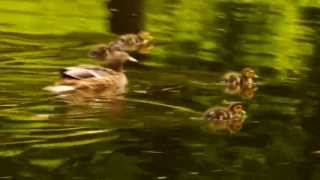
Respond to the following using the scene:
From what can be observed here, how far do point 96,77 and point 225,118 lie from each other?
223 centimetres

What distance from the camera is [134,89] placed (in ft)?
43.5

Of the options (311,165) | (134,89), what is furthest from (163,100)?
(311,165)

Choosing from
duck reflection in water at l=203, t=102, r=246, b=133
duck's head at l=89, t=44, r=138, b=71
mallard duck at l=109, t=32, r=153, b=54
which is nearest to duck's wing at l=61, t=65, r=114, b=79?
duck's head at l=89, t=44, r=138, b=71

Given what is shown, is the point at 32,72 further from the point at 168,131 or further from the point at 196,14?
the point at 196,14

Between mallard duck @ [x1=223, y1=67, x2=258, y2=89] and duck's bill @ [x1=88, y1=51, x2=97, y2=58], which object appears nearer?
mallard duck @ [x1=223, y1=67, x2=258, y2=89]

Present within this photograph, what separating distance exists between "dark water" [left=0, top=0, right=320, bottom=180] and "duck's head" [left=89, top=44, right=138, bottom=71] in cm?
21

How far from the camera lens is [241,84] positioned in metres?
13.9

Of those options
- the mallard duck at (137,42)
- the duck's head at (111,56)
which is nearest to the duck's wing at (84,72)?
the duck's head at (111,56)

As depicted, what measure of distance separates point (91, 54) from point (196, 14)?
21.5 feet

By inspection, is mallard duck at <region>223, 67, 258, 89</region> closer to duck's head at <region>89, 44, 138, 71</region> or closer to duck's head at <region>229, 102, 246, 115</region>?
duck's head at <region>89, 44, 138, 71</region>

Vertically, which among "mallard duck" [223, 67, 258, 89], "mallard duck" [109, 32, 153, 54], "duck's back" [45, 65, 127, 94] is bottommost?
"mallard duck" [109, 32, 153, 54]

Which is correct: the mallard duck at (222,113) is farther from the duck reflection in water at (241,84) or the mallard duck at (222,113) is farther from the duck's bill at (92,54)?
the duck's bill at (92,54)

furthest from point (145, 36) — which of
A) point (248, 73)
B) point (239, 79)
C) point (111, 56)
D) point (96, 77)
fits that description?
point (96, 77)

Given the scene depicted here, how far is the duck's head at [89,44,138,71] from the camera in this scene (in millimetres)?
14580
